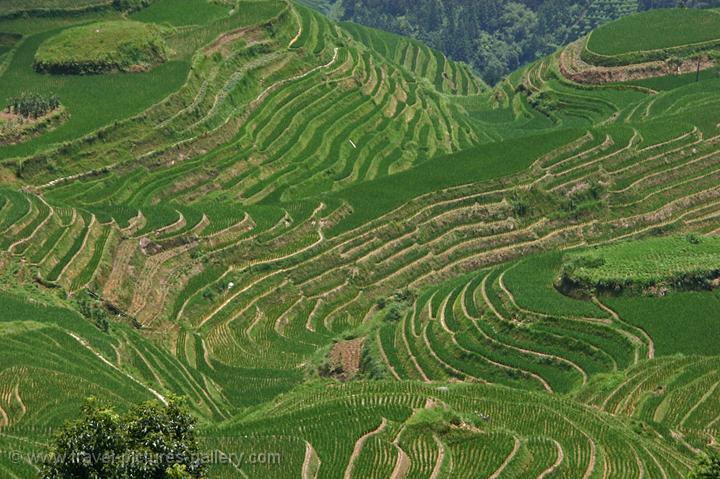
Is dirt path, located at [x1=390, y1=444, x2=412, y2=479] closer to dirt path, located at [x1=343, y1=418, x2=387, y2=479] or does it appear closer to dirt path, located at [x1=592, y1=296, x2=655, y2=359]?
dirt path, located at [x1=343, y1=418, x2=387, y2=479]

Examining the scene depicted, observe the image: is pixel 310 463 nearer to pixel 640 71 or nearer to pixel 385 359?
pixel 385 359

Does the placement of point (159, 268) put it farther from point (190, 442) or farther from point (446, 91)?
point (446, 91)

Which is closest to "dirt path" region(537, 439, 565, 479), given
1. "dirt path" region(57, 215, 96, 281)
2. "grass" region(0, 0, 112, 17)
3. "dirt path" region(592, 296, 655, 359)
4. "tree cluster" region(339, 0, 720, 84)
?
"dirt path" region(592, 296, 655, 359)

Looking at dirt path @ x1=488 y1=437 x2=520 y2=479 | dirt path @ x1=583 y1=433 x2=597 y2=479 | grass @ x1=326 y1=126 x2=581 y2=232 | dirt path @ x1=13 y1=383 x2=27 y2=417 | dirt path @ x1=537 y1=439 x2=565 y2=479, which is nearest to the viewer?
dirt path @ x1=488 y1=437 x2=520 y2=479

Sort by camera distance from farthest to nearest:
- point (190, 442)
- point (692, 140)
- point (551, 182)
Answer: point (692, 140)
point (551, 182)
point (190, 442)

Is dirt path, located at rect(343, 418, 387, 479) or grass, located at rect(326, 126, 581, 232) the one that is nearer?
dirt path, located at rect(343, 418, 387, 479)

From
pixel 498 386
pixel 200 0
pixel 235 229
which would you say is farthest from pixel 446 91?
pixel 498 386
